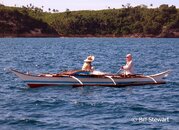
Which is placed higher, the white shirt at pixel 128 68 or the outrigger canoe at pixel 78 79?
the white shirt at pixel 128 68

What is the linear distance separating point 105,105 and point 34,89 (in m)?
7.52

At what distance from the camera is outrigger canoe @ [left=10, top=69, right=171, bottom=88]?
30.2m

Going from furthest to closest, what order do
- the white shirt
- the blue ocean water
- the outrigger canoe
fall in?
the white shirt
the outrigger canoe
the blue ocean water

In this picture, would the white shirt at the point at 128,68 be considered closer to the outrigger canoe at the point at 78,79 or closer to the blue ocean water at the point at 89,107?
the outrigger canoe at the point at 78,79

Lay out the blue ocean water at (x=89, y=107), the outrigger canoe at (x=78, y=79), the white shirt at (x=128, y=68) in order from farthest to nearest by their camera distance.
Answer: the white shirt at (x=128, y=68) → the outrigger canoe at (x=78, y=79) → the blue ocean water at (x=89, y=107)

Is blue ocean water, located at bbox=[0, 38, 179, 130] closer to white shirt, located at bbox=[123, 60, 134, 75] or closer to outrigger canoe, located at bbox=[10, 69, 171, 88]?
outrigger canoe, located at bbox=[10, 69, 171, 88]

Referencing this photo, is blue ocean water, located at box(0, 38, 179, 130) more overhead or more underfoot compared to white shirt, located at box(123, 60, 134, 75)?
more underfoot

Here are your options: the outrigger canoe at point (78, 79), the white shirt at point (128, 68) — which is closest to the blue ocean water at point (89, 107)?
the outrigger canoe at point (78, 79)

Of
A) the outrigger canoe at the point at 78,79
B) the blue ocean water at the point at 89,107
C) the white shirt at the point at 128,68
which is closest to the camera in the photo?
the blue ocean water at the point at 89,107

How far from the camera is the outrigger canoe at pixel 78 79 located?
1188 inches

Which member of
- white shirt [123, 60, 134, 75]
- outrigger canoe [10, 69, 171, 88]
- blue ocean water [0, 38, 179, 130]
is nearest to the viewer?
blue ocean water [0, 38, 179, 130]

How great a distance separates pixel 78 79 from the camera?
30547 mm

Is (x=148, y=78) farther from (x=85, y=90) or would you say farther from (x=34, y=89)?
(x=34, y=89)

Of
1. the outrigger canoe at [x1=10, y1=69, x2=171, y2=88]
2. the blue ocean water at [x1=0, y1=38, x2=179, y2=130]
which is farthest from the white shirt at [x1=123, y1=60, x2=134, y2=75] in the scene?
the blue ocean water at [x1=0, y1=38, x2=179, y2=130]
